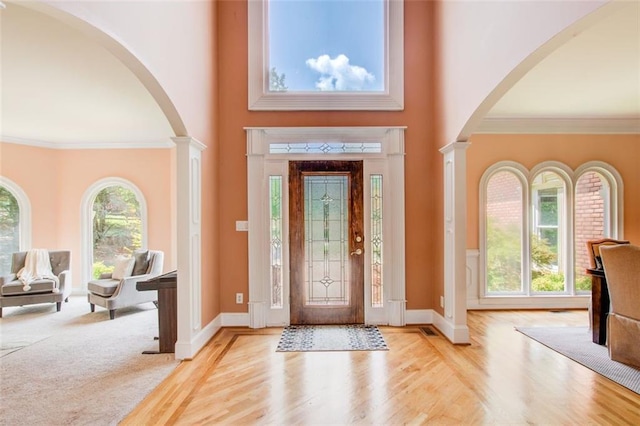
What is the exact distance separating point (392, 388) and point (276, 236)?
2.15 m

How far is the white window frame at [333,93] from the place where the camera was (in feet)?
12.9

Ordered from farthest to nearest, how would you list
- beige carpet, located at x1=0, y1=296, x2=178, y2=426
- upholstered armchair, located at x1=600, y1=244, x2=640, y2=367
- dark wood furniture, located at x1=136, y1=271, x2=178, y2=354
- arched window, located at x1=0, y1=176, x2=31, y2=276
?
arched window, located at x1=0, y1=176, x2=31, y2=276 < dark wood furniture, located at x1=136, y1=271, x2=178, y2=354 < upholstered armchair, located at x1=600, y1=244, x2=640, y2=367 < beige carpet, located at x1=0, y1=296, x2=178, y2=426

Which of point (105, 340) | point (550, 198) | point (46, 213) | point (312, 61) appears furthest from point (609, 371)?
point (46, 213)

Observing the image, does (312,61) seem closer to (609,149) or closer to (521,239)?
(521,239)

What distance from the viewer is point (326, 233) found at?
4004 mm

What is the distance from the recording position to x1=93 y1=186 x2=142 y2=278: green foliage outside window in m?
5.95

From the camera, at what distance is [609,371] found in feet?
8.98

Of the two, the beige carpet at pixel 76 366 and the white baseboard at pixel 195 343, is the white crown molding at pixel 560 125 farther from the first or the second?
the beige carpet at pixel 76 366

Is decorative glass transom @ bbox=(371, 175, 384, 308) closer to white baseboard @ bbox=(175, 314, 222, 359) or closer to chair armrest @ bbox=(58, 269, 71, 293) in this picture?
white baseboard @ bbox=(175, 314, 222, 359)

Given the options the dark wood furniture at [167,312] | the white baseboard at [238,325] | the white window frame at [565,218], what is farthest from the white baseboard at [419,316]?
the dark wood furniture at [167,312]

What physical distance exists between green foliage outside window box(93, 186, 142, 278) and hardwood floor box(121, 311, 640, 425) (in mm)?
3650

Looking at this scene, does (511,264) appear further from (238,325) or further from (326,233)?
(238,325)

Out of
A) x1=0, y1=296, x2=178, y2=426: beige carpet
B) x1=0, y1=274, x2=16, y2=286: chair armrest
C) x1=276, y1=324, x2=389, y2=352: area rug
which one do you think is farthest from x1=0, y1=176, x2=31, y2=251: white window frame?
x1=276, y1=324, x2=389, y2=352: area rug

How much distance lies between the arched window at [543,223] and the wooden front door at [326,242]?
2.08 metres
